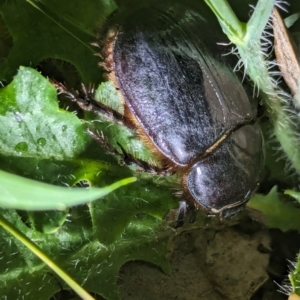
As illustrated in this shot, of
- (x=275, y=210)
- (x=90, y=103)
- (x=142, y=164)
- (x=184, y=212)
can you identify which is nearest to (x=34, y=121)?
(x=90, y=103)

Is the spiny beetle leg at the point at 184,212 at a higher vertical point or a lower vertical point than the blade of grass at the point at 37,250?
lower

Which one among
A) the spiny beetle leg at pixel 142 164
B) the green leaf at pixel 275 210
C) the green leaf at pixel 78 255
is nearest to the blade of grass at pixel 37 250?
the green leaf at pixel 78 255

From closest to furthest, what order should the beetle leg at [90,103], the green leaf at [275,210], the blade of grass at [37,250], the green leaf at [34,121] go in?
the blade of grass at [37,250] < the green leaf at [34,121] < the beetle leg at [90,103] < the green leaf at [275,210]

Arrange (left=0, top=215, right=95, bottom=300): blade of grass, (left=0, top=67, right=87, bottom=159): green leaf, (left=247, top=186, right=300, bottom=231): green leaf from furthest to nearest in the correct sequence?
(left=247, top=186, right=300, bottom=231): green leaf → (left=0, top=67, right=87, bottom=159): green leaf → (left=0, top=215, right=95, bottom=300): blade of grass

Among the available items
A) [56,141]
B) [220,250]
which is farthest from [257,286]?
[56,141]

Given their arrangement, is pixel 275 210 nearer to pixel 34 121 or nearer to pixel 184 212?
pixel 184 212

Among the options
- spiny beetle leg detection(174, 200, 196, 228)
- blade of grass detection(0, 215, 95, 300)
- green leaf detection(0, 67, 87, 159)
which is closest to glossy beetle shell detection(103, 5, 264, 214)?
spiny beetle leg detection(174, 200, 196, 228)

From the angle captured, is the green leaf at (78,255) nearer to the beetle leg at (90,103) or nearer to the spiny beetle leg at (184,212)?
the spiny beetle leg at (184,212)

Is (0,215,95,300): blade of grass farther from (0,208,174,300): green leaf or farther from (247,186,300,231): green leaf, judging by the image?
(247,186,300,231): green leaf

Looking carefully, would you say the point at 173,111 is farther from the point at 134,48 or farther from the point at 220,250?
the point at 220,250
